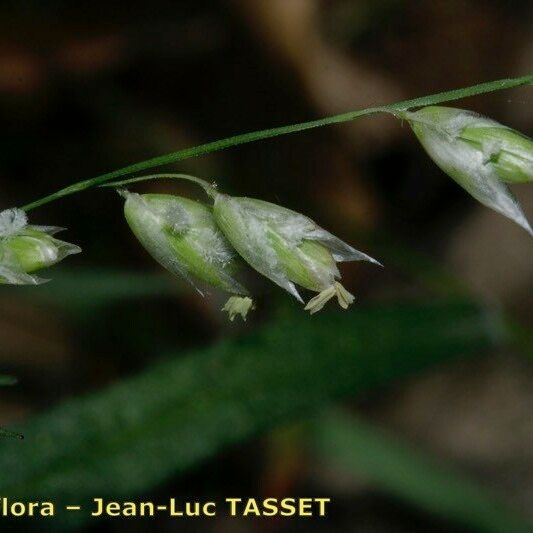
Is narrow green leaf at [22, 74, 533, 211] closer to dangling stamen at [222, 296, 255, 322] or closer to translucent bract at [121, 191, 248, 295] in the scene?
translucent bract at [121, 191, 248, 295]

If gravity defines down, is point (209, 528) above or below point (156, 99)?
below

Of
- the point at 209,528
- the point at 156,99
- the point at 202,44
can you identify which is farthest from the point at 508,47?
the point at 209,528

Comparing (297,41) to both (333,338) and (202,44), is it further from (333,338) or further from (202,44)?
(333,338)

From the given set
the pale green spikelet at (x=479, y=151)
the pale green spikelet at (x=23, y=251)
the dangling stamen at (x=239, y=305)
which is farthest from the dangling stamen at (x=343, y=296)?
the pale green spikelet at (x=23, y=251)

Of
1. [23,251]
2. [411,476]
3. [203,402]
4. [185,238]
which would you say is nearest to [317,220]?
[411,476]

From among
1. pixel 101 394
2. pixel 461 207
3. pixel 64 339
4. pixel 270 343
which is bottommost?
pixel 101 394

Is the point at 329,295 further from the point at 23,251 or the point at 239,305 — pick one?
the point at 23,251

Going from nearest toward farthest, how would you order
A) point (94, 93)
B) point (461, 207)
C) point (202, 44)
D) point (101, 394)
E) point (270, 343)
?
point (101, 394) < point (270, 343) < point (94, 93) < point (202, 44) < point (461, 207)

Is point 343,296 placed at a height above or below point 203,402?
below
